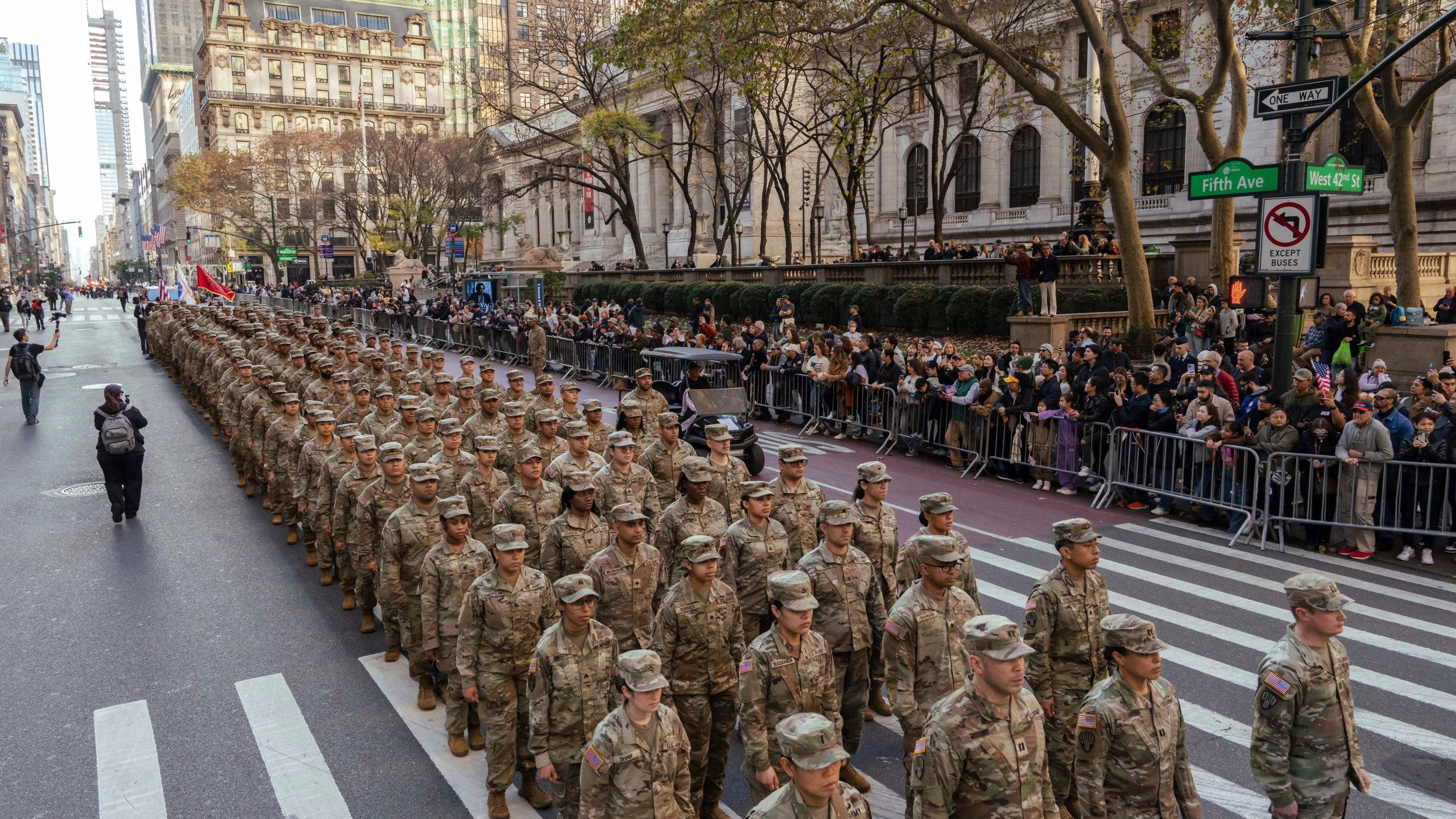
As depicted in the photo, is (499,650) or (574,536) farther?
(574,536)

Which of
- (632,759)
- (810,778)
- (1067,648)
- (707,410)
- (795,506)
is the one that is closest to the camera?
(810,778)

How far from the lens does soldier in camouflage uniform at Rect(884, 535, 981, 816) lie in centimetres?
602

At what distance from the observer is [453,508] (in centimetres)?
737

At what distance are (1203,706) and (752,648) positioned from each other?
4.12 m

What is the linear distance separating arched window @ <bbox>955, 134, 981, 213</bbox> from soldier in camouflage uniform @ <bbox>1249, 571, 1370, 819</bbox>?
47.4 metres

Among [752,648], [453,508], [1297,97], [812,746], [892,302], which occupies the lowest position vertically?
[752,648]

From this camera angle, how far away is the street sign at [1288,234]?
40.7 ft

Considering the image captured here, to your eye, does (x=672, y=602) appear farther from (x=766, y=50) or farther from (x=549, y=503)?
(x=766, y=50)

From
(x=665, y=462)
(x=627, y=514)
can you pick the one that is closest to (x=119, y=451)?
(x=665, y=462)

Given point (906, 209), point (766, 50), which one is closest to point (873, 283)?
point (766, 50)

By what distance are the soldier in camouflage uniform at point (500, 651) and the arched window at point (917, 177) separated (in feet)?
157

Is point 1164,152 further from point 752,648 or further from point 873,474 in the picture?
point 752,648

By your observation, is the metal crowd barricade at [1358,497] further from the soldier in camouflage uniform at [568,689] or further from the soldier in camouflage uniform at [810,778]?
the soldier in camouflage uniform at [810,778]

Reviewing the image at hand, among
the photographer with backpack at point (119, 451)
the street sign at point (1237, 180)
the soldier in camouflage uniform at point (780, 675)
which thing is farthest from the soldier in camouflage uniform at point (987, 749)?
the photographer with backpack at point (119, 451)
